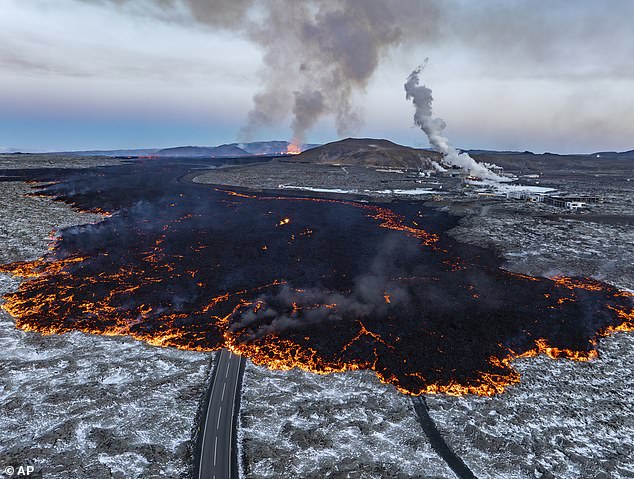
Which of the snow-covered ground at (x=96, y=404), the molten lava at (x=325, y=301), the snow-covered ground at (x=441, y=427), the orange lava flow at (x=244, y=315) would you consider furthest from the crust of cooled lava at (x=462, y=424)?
the snow-covered ground at (x=96, y=404)

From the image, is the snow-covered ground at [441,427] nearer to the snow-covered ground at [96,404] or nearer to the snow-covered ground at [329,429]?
the snow-covered ground at [329,429]

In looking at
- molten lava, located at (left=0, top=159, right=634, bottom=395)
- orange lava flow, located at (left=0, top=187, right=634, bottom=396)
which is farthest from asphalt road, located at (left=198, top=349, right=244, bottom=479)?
molten lava, located at (left=0, top=159, right=634, bottom=395)

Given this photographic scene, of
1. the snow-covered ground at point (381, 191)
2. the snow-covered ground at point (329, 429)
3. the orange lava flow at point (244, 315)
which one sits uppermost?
the snow-covered ground at point (381, 191)

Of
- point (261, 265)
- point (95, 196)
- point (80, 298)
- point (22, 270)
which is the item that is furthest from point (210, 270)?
point (95, 196)

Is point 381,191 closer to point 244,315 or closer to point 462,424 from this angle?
point 244,315

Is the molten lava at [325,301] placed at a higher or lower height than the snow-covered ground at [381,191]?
lower

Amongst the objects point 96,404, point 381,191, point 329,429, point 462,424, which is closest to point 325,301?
point 329,429

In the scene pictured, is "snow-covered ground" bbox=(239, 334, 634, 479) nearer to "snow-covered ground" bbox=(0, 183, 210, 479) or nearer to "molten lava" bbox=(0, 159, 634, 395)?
"molten lava" bbox=(0, 159, 634, 395)
